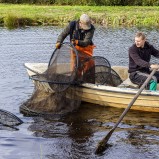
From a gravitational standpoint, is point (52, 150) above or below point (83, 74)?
below

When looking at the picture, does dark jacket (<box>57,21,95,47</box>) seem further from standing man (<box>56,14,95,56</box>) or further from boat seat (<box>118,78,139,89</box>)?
boat seat (<box>118,78,139,89</box>)

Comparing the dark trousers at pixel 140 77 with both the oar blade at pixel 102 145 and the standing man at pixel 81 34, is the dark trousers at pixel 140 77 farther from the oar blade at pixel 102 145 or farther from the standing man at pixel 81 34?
the oar blade at pixel 102 145

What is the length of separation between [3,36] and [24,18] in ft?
17.1

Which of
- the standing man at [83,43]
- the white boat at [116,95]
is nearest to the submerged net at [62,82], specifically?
the standing man at [83,43]

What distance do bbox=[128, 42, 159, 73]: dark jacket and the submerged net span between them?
109cm

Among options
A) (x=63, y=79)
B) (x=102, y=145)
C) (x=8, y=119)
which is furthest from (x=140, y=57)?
(x=8, y=119)

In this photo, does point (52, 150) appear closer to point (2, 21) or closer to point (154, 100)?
point (154, 100)

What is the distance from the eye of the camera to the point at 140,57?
443 inches

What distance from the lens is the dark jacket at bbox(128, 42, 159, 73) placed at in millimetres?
11031

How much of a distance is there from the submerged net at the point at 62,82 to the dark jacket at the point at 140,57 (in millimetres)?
1085

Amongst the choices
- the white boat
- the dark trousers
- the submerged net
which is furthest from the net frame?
the dark trousers

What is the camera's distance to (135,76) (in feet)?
37.2

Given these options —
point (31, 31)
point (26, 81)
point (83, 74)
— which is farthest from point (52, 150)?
point (31, 31)

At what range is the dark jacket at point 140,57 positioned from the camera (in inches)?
434
